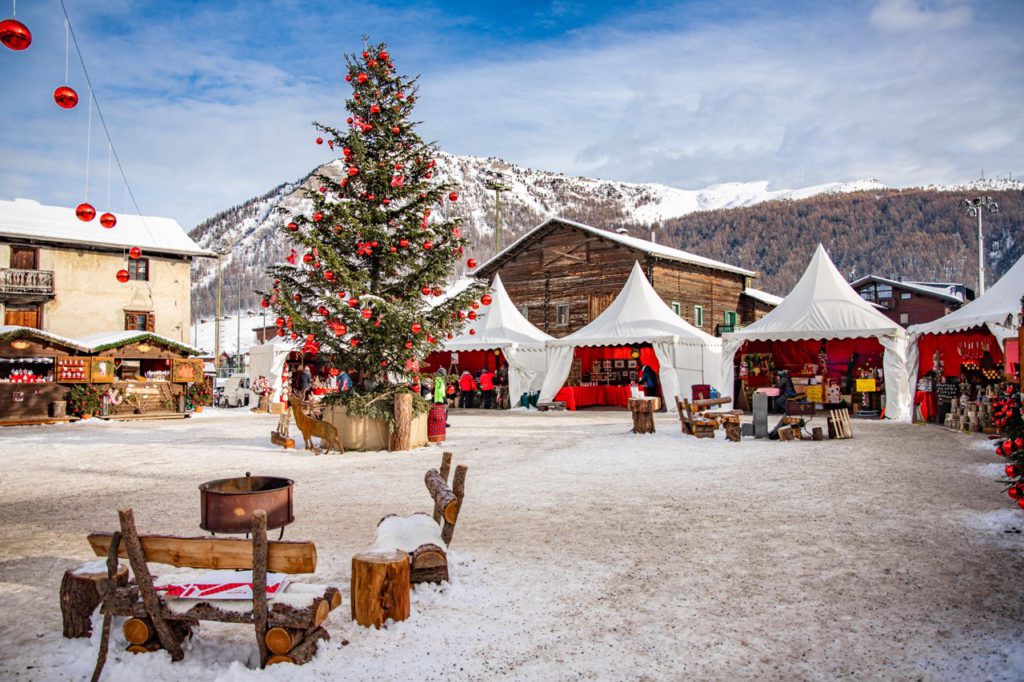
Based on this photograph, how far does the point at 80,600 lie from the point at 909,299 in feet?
171

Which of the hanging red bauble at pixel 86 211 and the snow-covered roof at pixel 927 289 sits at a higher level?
the snow-covered roof at pixel 927 289

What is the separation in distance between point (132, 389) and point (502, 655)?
2260 cm

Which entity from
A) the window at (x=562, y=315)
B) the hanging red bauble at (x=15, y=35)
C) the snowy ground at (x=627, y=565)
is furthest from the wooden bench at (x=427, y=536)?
the window at (x=562, y=315)

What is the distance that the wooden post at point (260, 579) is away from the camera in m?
3.48

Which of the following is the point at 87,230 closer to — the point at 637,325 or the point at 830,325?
the point at 637,325

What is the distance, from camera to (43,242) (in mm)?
29172

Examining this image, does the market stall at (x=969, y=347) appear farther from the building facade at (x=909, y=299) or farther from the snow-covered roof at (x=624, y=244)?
the building facade at (x=909, y=299)

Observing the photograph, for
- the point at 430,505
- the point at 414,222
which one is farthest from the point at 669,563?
the point at 414,222

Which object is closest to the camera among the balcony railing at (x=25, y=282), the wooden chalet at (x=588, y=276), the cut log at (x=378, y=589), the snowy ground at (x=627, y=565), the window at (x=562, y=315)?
the snowy ground at (x=627, y=565)

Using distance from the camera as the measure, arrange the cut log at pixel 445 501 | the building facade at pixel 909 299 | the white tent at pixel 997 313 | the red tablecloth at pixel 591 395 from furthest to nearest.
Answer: the building facade at pixel 909 299 → the red tablecloth at pixel 591 395 → the white tent at pixel 997 313 → the cut log at pixel 445 501

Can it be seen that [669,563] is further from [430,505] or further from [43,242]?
[43,242]

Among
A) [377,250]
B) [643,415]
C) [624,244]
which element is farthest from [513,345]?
[377,250]

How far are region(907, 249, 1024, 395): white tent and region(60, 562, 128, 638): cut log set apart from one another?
15421 mm

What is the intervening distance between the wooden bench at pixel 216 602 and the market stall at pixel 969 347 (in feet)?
46.1
